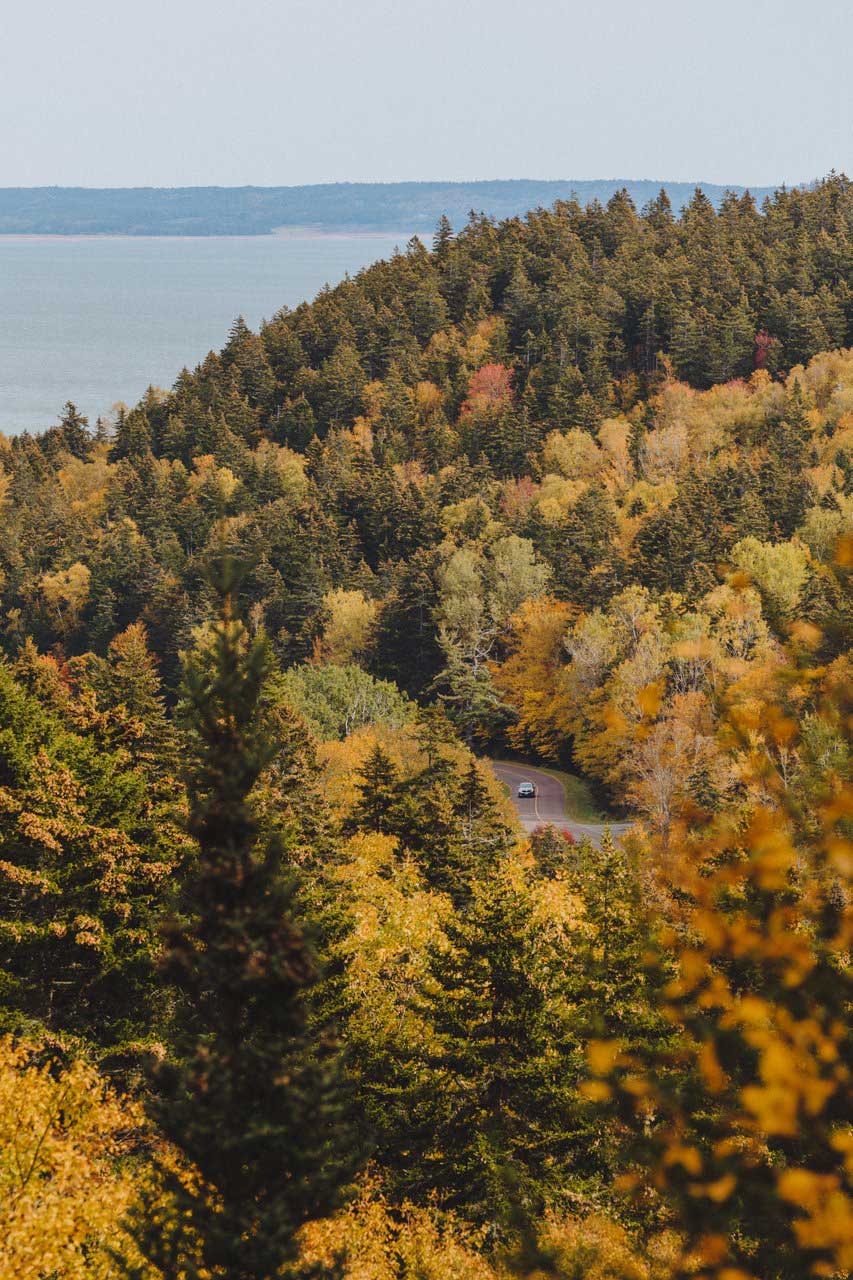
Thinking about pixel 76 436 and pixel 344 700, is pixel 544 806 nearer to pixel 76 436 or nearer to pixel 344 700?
pixel 344 700

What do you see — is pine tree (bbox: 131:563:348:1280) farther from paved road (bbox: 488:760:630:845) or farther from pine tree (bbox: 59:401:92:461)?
pine tree (bbox: 59:401:92:461)

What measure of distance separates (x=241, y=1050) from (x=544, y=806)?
58.0 m

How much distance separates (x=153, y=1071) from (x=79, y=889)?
16.8 metres

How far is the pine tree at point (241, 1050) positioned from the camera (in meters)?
10.9

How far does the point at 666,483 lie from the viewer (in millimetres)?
101625

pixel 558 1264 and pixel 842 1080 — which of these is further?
pixel 558 1264

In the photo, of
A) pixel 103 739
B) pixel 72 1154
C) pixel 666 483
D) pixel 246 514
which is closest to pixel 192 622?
pixel 246 514

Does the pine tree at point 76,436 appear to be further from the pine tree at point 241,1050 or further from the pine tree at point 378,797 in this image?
the pine tree at point 241,1050

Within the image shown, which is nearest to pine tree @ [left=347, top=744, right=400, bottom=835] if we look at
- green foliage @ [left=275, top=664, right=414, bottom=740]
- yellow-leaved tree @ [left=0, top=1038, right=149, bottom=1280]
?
yellow-leaved tree @ [left=0, top=1038, right=149, bottom=1280]

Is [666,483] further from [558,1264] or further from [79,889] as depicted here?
[558,1264]

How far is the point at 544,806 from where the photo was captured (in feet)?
224

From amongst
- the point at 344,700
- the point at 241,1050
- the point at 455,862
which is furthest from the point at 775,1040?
the point at 344,700

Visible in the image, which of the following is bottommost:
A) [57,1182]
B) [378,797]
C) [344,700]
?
[344,700]

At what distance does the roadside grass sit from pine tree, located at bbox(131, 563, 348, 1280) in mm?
55605
